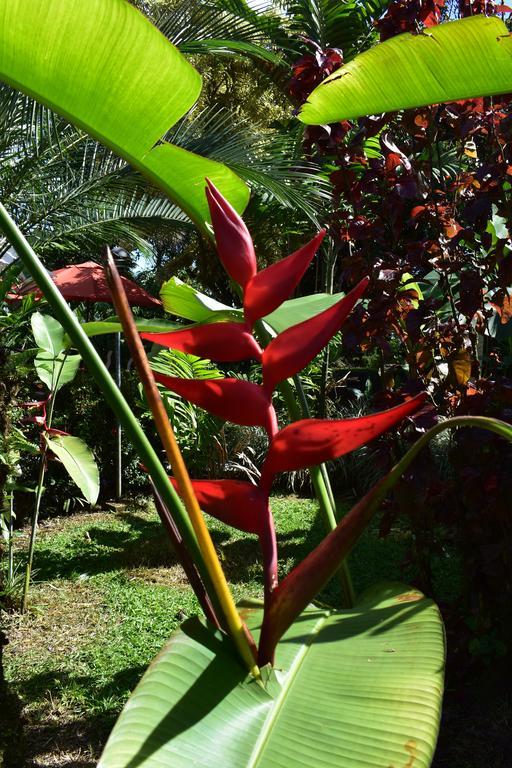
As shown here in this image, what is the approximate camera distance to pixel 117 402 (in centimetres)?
71

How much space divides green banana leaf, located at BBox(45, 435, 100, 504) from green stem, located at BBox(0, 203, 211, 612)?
2691 mm

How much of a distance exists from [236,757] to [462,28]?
850 mm

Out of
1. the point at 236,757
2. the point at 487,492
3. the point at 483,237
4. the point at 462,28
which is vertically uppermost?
the point at 462,28

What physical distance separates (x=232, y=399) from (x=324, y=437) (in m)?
0.13

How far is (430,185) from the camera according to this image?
2.16 m

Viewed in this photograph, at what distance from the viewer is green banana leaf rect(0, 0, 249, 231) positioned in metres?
0.76

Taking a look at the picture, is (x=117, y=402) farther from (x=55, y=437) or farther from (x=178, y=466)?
(x=55, y=437)

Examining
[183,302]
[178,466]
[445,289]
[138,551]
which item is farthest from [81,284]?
[178,466]

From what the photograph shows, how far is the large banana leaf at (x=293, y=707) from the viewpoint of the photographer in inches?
23.1

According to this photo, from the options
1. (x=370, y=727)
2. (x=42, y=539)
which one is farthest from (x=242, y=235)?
(x=42, y=539)

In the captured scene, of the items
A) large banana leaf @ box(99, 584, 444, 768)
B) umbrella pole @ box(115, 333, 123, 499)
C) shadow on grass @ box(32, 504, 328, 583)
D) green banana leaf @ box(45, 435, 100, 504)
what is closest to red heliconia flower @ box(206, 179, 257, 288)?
large banana leaf @ box(99, 584, 444, 768)

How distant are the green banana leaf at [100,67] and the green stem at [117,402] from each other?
19 centimetres

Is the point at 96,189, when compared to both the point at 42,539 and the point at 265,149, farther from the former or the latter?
the point at 42,539

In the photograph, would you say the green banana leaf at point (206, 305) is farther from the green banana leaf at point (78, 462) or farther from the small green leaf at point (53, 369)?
the small green leaf at point (53, 369)
